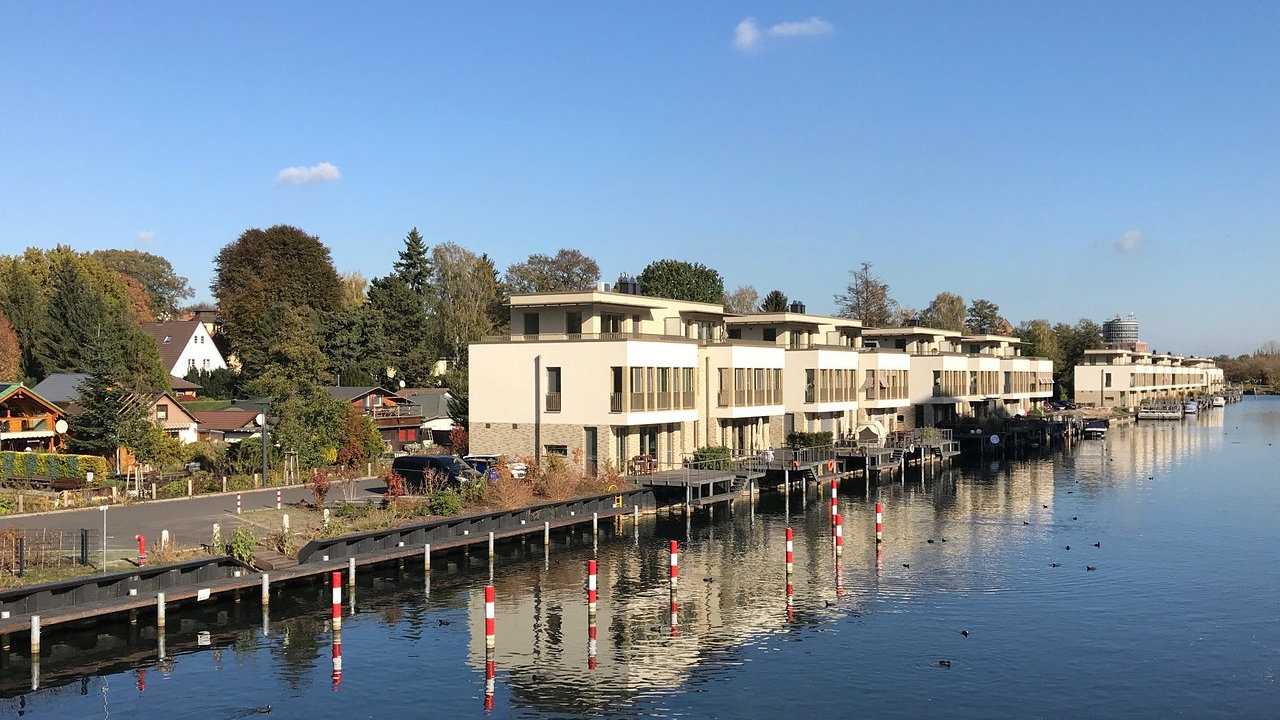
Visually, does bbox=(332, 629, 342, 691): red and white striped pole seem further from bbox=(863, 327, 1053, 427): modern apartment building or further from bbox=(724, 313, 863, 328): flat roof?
bbox=(863, 327, 1053, 427): modern apartment building

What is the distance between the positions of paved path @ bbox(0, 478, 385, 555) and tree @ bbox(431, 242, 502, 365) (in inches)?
2701

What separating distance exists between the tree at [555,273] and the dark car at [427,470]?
87.0 m

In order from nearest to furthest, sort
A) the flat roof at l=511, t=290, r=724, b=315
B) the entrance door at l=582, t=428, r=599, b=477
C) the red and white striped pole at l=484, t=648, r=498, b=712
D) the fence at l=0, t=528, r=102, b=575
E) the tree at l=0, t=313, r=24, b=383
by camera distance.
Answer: the red and white striped pole at l=484, t=648, r=498, b=712 < the fence at l=0, t=528, r=102, b=575 < the entrance door at l=582, t=428, r=599, b=477 < the flat roof at l=511, t=290, r=724, b=315 < the tree at l=0, t=313, r=24, b=383

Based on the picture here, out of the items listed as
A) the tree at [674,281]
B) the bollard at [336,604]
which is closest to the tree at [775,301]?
the tree at [674,281]

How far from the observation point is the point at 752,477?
69.4 m

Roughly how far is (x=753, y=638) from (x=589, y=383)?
1197 inches

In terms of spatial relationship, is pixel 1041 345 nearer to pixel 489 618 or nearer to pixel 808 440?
pixel 808 440

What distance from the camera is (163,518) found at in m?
50.1

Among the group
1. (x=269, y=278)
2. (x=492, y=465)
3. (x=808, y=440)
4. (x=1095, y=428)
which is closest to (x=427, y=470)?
(x=492, y=465)

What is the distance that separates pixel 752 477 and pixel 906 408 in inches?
1842

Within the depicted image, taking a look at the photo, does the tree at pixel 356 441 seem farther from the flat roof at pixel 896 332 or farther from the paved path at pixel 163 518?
the flat roof at pixel 896 332

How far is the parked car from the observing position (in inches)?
2362

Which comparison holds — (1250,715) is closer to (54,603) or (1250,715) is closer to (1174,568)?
(1174,568)

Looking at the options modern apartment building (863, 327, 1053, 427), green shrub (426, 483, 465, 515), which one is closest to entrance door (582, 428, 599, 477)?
green shrub (426, 483, 465, 515)
